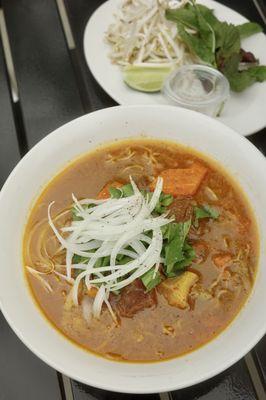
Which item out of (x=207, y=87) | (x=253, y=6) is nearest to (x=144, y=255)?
(x=207, y=87)

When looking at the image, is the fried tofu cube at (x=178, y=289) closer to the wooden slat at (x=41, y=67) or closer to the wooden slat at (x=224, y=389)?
the wooden slat at (x=224, y=389)

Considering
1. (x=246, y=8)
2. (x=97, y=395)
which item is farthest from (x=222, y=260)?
(x=246, y=8)

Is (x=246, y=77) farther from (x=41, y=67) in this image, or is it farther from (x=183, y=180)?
(x=41, y=67)

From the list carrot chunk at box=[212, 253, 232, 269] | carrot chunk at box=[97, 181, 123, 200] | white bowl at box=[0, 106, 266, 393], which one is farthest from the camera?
carrot chunk at box=[97, 181, 123, 200]

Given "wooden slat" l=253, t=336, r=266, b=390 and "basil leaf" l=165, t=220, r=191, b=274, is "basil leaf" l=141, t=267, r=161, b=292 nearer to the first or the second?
"basil leaf" l=165, t=220, r=191, b=274

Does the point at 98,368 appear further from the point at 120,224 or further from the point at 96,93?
the point at 96,93

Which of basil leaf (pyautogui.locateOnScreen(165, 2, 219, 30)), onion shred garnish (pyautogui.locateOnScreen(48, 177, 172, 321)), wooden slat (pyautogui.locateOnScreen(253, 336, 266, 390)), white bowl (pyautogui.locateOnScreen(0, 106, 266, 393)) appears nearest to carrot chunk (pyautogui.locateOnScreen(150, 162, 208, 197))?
white bowl (pyautogui.locateOnScreen(0, 106, 266, 393))
